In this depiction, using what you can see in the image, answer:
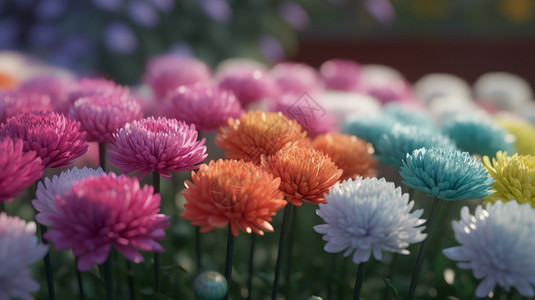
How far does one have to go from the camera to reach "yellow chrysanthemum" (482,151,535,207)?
1.53 ft

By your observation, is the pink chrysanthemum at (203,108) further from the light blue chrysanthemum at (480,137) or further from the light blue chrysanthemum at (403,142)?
the light blue chrysanthemum at (480,137)

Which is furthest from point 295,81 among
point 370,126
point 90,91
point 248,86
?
point 90,91

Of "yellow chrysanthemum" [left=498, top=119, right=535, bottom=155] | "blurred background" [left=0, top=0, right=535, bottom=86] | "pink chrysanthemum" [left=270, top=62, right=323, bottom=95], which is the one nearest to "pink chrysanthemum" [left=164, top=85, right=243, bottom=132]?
"pink chrysanthemum" [left=270, top=62, right=323, bottom=95]

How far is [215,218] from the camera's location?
1.30ft

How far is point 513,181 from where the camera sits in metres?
0.47

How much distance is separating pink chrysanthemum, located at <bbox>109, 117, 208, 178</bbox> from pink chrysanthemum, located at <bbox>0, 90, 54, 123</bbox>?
18cm

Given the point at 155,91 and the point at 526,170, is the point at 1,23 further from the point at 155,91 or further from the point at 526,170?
the point at 526,170

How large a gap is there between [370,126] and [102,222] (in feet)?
1.36

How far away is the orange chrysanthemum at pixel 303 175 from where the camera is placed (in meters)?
0.43

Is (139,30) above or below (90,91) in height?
above

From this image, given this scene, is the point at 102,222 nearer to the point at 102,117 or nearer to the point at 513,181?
the point at 102,117

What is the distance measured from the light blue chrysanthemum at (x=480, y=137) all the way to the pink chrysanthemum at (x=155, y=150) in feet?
1.36

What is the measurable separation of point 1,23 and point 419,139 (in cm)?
179

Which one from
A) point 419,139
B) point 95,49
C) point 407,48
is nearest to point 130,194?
point 419,139
